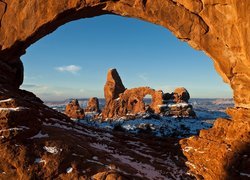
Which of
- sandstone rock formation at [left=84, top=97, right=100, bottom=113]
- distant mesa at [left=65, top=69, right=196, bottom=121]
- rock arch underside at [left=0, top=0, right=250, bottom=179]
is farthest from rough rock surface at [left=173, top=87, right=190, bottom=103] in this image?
rock arch underside at [left=0, top=0, right=250, bottom=179]

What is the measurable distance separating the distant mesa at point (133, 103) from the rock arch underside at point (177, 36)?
79181 mm

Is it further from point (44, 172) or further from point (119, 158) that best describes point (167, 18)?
point (44, 172)

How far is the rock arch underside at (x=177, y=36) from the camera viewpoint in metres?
18.2

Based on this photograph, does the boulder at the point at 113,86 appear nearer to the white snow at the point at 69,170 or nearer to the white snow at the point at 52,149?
the white snow at the point at 52,149

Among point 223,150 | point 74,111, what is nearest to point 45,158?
point 223,150

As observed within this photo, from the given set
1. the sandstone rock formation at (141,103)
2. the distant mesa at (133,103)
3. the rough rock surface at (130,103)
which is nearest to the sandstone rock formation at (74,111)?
the distant mesa at (133,103)

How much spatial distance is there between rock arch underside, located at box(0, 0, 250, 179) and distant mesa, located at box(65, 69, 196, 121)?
260ft

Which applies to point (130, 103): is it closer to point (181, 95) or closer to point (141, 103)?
point (141, 103)

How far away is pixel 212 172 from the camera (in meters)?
21.7

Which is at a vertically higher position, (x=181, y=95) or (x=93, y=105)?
(x=181, y=95)

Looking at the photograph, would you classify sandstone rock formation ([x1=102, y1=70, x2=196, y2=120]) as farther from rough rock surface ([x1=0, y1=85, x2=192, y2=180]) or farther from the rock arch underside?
rough rock surface ([x1=0, y1=85, x2=192, y2=180])

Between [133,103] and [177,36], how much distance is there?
110709mm

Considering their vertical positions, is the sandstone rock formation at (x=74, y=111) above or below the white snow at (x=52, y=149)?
below

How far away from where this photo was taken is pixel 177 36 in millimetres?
28000
